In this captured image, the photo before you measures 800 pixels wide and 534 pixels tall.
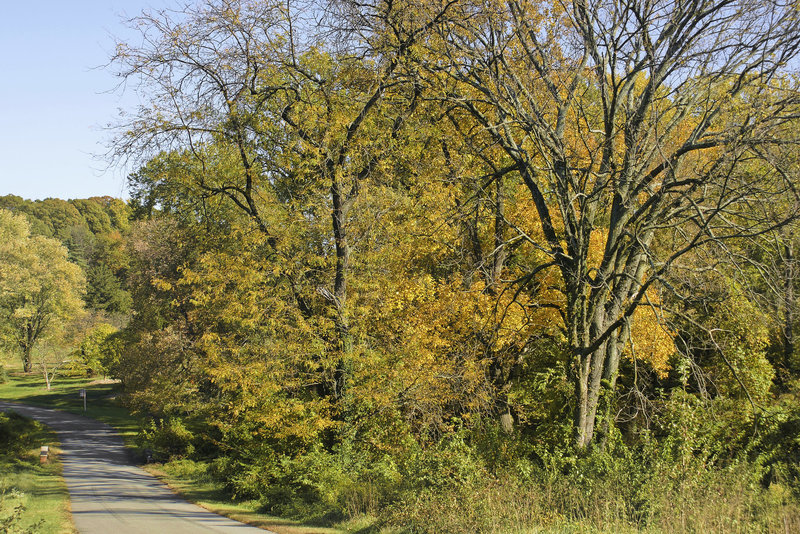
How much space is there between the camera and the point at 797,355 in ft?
59.8

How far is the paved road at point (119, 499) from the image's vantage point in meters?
12.6

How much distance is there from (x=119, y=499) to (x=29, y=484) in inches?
179

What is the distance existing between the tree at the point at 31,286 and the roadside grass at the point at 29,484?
25.5 meters

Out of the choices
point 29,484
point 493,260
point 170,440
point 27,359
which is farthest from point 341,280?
point 27,359

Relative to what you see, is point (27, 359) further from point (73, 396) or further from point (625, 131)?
point (625, 131)

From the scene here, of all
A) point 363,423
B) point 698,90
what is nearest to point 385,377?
point 363,423

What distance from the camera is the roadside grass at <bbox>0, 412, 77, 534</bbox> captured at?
11.1 m

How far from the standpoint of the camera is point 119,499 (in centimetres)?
1783

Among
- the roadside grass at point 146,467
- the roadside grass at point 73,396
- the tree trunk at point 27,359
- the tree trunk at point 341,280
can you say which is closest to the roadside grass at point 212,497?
the roadside grass at point 146,467

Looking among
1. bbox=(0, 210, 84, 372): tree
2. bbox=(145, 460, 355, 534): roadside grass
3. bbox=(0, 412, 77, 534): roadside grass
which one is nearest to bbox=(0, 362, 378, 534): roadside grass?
bbox=(145, 460, 355, 534): roadside grass

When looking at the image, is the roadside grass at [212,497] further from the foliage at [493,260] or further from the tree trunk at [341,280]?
the tree trunk at [341,280]

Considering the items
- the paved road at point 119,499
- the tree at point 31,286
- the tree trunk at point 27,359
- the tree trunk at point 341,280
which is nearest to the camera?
the paved road at point 119,499

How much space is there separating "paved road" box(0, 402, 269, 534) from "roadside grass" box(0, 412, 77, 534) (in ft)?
1.50

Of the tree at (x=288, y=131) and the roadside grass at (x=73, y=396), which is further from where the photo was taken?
the roadside grass at (x=73, y=396)
